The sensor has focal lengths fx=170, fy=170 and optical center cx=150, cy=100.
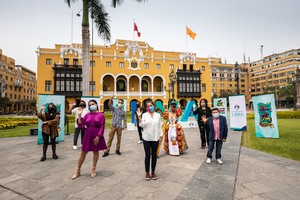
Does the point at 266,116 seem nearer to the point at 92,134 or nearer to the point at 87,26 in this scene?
the point at 92,134

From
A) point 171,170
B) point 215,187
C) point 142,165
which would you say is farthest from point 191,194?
point 142,165

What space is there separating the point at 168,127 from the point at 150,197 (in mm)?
3094

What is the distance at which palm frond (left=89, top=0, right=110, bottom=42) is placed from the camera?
39.7ft

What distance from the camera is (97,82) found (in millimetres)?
34469

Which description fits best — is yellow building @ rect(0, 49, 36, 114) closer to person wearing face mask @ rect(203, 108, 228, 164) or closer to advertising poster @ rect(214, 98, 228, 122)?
advertising poster @ rect(214, 98, 228, 122)

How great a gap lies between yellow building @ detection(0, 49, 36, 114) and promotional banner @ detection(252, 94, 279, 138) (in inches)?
1886

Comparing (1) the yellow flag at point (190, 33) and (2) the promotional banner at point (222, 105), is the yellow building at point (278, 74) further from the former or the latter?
(2) the promotional banner at point (222, 105)

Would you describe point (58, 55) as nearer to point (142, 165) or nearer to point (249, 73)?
point (142, 165)

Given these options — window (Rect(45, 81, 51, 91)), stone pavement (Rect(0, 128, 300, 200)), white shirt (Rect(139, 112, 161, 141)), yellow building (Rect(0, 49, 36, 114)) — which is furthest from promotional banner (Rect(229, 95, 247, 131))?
yellow building (Rect(0, 49, 36, 114))

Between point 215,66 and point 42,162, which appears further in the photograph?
point 215,66

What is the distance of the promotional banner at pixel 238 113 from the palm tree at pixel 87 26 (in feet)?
31.8

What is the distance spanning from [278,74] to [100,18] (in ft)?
232

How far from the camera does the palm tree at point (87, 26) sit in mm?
11070

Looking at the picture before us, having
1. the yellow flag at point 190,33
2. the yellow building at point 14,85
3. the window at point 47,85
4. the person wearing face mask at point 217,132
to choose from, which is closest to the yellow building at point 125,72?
the window at point 47,85
